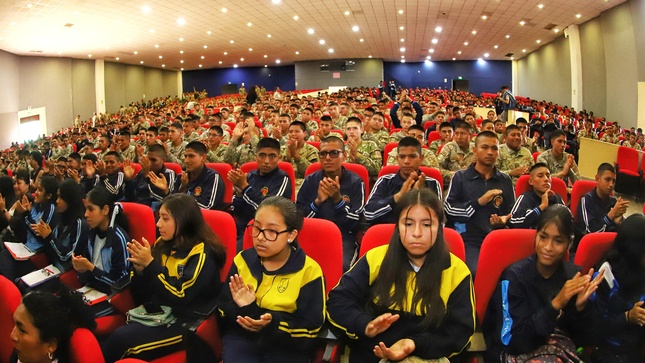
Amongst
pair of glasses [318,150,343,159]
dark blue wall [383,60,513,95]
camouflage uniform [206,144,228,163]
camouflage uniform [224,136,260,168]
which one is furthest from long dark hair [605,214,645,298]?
dark blue wall [383,60,513,95]

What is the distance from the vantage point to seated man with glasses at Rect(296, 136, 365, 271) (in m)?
3.19

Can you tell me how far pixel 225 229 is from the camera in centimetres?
277

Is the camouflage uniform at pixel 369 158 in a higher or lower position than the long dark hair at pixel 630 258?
higher

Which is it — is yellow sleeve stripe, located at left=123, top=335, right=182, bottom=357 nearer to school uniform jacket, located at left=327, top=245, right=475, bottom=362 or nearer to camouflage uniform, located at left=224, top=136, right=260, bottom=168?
school uniform jacket, located at left=327, top=245, right=475, bottom=362

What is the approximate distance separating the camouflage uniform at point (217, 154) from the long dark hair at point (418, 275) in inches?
166

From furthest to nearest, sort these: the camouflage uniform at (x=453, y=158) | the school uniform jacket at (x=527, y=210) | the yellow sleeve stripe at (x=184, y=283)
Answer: the camouflage uniform at (x=453, y=158) → the school uniform jacket at (x=527, y=210) → the yellow sleeve stripe at (x=184, y=283)

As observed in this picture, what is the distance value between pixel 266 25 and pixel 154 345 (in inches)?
613

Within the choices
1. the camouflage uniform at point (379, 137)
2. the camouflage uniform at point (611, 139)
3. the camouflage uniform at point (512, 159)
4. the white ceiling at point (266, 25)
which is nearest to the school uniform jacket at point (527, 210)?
the camouflage uniform at point (512, 159)

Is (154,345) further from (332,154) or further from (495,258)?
(332,154)

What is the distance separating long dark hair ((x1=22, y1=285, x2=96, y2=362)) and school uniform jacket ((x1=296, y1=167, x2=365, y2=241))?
1.50m

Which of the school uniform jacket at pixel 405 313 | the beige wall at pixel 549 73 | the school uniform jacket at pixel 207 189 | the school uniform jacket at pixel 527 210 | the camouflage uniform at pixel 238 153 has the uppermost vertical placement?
the beige wall at pixel 549 73

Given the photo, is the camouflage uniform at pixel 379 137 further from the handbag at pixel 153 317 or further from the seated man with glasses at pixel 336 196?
the handbag at pixel 153 317

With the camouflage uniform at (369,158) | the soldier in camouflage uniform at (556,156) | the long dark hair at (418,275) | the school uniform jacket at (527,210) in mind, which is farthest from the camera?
the camouflage uniform at (369,158)

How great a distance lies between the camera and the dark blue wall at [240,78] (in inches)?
A: 1374
